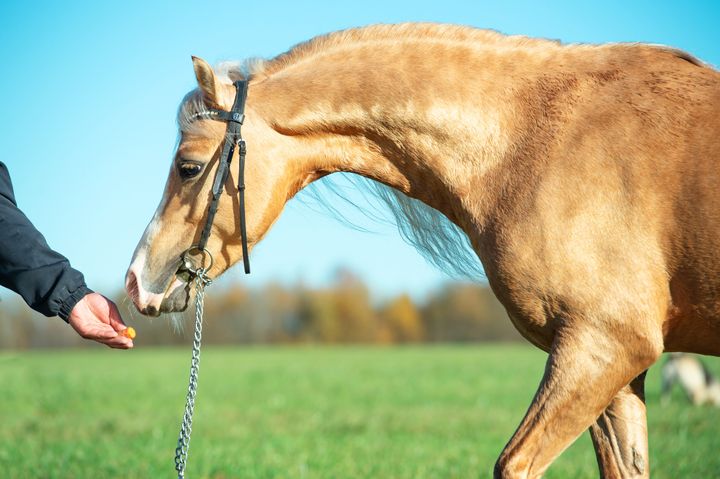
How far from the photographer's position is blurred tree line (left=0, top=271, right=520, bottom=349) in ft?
257

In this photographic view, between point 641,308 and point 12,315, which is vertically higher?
point 641,308

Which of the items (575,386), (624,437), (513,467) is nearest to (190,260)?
(513,467)

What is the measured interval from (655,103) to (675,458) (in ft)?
19.6

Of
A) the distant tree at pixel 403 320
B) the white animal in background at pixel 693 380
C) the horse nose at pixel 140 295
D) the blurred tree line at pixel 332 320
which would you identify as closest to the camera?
the horse nose at pixel 140 295

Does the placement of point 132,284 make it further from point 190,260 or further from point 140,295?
point 190,260

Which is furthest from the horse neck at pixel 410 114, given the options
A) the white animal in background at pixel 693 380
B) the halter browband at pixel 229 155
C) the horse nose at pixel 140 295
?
the white animal in background at pixel 693 380

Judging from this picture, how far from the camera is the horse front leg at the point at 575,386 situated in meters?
3.34

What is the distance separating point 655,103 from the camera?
3.62m

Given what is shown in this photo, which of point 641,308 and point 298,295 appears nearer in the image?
point 641,308

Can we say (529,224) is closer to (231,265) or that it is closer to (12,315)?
(231,265)

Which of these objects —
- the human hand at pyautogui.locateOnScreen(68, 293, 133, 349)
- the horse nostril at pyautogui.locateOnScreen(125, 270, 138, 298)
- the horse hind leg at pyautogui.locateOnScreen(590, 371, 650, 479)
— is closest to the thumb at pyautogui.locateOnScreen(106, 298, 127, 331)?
the human hand at pyautogui.locateOnScreen(68, 293, 133, 349)

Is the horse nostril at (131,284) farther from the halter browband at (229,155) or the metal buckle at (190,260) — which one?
the halter browband at (229,155)

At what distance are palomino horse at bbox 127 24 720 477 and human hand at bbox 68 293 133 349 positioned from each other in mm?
220

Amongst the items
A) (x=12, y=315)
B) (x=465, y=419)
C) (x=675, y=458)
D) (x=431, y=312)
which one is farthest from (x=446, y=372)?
(x=431, y=312)
